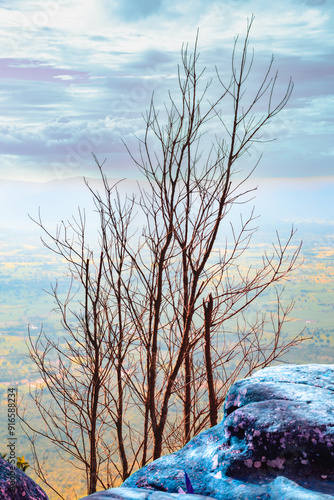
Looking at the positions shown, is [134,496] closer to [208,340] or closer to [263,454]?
[263,454]

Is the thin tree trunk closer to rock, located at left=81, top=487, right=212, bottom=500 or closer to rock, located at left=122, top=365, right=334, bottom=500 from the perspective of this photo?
rock, located at left=122, top=365, right=334, bottom=500

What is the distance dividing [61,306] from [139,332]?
31.0 inches

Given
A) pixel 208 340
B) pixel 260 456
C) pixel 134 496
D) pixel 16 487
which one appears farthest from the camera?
pixel 208 340

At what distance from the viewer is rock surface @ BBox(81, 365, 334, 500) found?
4.95 ft

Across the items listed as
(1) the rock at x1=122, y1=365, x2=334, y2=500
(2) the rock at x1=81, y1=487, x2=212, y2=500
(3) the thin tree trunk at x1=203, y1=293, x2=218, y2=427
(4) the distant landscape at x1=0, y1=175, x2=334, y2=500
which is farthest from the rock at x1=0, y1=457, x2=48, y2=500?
(4) the distant landscape at x1=0, y1=175, x2=334, y2=500

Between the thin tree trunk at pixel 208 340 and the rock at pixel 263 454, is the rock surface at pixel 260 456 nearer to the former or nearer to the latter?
the rock at pixel 263 454

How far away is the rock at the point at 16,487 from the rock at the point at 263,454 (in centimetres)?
66

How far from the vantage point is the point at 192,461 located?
1.76 m

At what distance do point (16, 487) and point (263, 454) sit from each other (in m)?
1.20

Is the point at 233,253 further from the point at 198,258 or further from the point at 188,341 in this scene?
the point at 188,341

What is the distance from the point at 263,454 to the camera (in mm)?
1646

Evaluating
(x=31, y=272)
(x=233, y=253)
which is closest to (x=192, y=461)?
(x=233, y=253)

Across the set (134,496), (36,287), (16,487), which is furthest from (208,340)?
(36,287)

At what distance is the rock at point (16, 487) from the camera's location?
2.03 metres
